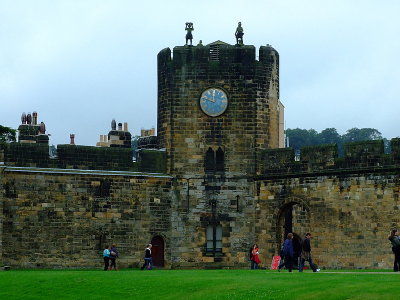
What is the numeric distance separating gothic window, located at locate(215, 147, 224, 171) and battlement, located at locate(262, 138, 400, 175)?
203 centimetres

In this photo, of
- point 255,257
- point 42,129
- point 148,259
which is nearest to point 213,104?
point 42,129

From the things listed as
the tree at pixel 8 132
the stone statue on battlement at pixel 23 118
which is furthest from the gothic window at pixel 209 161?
the tree at pixel 8 132

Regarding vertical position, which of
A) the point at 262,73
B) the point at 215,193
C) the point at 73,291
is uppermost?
the point at 262,73

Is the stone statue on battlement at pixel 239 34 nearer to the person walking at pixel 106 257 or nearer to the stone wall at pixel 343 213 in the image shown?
the stone wall at pixel 343 213

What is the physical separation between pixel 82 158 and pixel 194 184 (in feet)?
18.7

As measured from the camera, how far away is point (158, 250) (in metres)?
51.6

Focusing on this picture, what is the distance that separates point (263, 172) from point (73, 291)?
19.8 m

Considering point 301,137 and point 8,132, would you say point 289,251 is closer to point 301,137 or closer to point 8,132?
point 8,132

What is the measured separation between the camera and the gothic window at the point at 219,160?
5194 centimetres

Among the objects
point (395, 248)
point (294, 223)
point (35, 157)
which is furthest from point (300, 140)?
point (395, 248)

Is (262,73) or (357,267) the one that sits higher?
(262,73)

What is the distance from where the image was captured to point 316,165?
49.3 metres

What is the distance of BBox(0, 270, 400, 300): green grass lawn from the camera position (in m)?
27.7

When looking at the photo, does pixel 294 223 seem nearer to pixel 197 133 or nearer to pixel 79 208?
pixel 197 133
